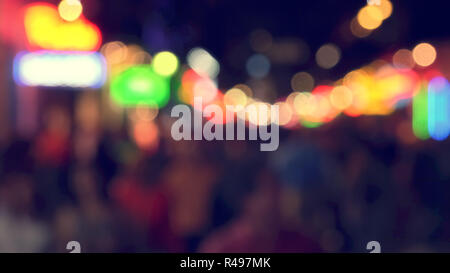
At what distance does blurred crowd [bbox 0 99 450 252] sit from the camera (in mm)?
2176

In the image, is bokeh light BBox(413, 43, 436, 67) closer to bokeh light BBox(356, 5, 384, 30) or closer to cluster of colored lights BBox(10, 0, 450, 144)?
cluster of colored lights BBox(10, 0, 450, 144)

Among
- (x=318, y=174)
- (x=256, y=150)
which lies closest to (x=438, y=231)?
(x=318, y=174)

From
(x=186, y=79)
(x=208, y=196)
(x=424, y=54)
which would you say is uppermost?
(x=424, y=54)

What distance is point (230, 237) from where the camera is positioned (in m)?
2.19

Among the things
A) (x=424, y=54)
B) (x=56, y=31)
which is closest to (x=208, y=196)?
(x=424, y=54)

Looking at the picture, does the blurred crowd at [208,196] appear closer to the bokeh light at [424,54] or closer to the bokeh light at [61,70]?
the bokeh light at [61,70]

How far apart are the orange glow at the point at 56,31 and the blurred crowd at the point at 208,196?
1.59 feet

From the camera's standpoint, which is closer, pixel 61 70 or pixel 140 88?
pixel 61 70

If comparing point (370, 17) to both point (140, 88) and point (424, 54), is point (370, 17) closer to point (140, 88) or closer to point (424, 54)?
point (424, 54)

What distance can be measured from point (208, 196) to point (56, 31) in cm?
140

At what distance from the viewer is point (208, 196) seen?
2398 mm

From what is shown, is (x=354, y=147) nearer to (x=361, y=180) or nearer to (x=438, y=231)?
(x=361, y=180)

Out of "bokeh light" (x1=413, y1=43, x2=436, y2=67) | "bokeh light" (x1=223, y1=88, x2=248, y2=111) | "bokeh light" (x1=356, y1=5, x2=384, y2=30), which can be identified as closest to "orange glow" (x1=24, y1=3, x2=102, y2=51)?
"bokeh light" (x1=223, y1=88, x2=248, y2=111)

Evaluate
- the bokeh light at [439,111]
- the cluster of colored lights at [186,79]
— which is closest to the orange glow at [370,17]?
the cluster of colored lights at [186,79]
